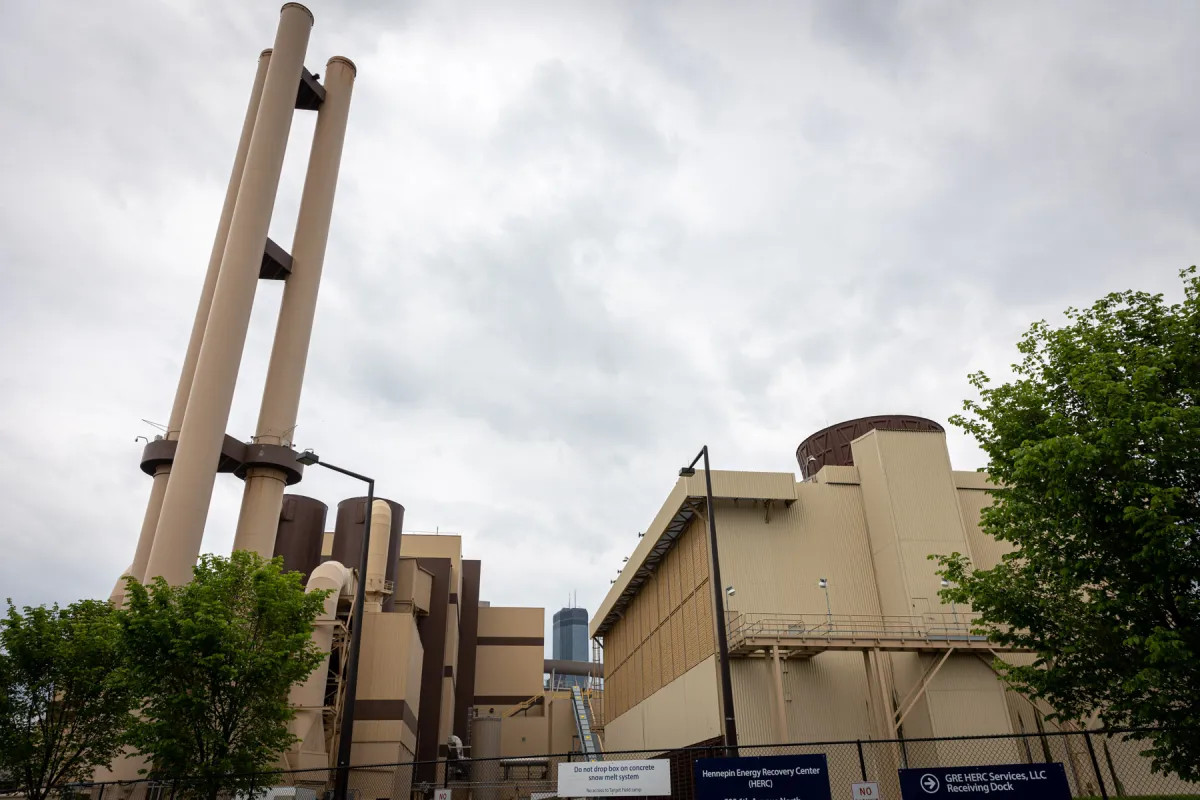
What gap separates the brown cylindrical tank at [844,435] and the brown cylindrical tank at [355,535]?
25070mm

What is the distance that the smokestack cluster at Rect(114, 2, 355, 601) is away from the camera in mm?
29562

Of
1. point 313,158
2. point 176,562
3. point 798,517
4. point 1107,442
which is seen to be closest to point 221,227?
point 313,158

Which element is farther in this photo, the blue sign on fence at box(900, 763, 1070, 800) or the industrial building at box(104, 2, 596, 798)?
the industrial building at box(104, 2, 596, 798)

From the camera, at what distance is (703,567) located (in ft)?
122

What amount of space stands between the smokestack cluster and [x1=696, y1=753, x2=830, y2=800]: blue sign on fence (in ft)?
69.1

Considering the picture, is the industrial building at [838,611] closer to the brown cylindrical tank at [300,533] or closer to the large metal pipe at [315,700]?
the large metal pipe at [315,700]

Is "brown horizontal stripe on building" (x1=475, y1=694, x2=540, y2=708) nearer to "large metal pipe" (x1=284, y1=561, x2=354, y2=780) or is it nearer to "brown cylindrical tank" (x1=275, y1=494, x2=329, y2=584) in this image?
"brown cylindrical tank" (x1=275, y1=494, x2=329, y2=584)

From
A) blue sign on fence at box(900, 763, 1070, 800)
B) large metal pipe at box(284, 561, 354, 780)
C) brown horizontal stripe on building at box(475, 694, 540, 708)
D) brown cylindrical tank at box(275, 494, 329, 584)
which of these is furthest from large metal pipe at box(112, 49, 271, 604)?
brown horizontal stripe on building at box(475, 694, 540, 708)

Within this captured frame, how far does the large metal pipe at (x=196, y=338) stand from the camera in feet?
102

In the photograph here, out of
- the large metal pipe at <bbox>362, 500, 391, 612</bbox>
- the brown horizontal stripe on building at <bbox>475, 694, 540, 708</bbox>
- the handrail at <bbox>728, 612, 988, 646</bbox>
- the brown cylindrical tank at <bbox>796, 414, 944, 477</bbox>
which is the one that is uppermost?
the brown cylindrical tank at <bbox>796, 414, 944, 477</bbox>

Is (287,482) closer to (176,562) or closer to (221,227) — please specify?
(176,562)

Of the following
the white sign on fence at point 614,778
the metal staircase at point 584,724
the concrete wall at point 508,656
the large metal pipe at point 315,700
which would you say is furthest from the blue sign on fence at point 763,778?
the concrete wall at point 508,656

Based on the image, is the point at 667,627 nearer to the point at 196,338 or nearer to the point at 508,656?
the point at 196,338

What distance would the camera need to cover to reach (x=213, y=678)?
17359mm
